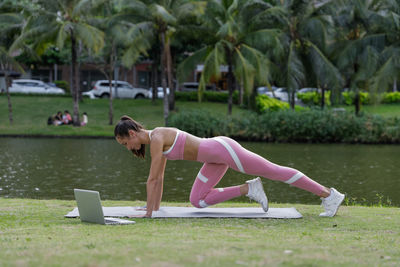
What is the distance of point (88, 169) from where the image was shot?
2102 centimetres

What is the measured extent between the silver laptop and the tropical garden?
2644 centimetres

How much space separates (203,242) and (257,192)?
100.0 inches

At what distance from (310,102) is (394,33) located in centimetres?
1277

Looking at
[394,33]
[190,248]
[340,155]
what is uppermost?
[394,33]

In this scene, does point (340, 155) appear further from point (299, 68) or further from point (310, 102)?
point (310, 102)

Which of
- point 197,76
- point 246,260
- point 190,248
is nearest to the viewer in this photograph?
point 246,260

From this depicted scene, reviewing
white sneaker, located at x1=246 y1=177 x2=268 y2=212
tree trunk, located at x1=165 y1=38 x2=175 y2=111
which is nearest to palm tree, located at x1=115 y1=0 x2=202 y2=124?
tree trunk, located at x1=165 y1=38 x2=175 y2=111

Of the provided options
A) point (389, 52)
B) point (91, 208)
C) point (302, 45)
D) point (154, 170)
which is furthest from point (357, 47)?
point (91, 208)

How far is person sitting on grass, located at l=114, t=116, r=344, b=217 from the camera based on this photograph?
785cm

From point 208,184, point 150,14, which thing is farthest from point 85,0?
point 208,184

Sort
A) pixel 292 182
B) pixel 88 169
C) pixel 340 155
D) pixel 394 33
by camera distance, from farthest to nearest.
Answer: pixel 394 33 < pixel 340 155 < pixel 88 169 < pixel 292 182

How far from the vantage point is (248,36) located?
37062 millimetres

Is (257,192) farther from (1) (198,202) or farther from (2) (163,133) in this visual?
(2) (163,133)

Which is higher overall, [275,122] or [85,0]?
[85,0]
